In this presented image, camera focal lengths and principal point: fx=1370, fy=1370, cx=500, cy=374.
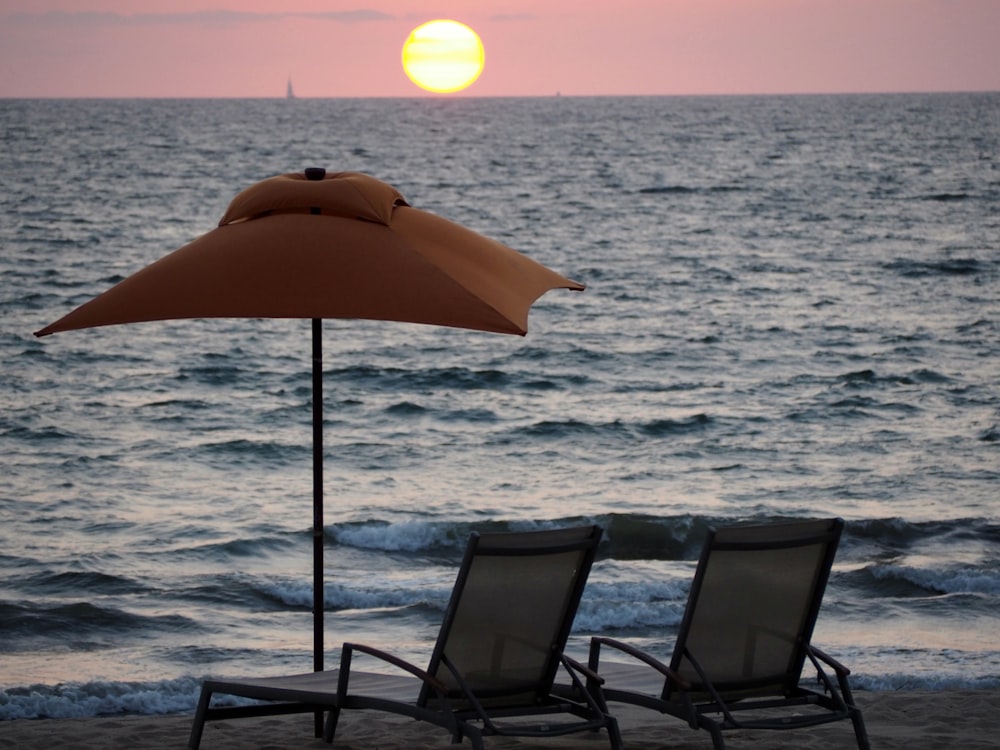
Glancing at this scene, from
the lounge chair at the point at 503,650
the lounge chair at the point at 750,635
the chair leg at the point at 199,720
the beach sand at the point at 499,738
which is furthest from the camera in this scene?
the beach sand at the point at 499,738

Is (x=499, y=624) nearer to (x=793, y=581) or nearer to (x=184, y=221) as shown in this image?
(x=793, y=581)

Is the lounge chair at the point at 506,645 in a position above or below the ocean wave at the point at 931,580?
above

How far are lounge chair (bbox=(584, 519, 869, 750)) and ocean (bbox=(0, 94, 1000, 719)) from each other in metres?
3.48

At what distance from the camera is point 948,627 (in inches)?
368

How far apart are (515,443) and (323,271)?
12367 mm

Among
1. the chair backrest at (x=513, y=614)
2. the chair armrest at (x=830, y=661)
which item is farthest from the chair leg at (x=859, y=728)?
the chair backrest at (x=513, y=614)

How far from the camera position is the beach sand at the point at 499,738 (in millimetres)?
5516

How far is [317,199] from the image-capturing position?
4.80 m

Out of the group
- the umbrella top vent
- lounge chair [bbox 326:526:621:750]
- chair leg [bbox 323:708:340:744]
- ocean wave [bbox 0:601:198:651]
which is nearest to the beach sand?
chair leg [bbox 323:708:340:744]

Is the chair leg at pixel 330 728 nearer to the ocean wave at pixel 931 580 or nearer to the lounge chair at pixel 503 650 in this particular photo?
the lounge chair at pixel 503 650

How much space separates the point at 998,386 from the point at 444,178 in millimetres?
37036

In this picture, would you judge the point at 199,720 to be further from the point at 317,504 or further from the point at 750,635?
the point at 750,635

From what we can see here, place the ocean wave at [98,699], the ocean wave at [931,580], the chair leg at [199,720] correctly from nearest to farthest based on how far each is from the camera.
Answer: the chair leg at [199,720] → the ocean wave at [98,699] → the ocean wave at [931,580]

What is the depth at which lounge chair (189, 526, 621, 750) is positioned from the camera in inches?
168
